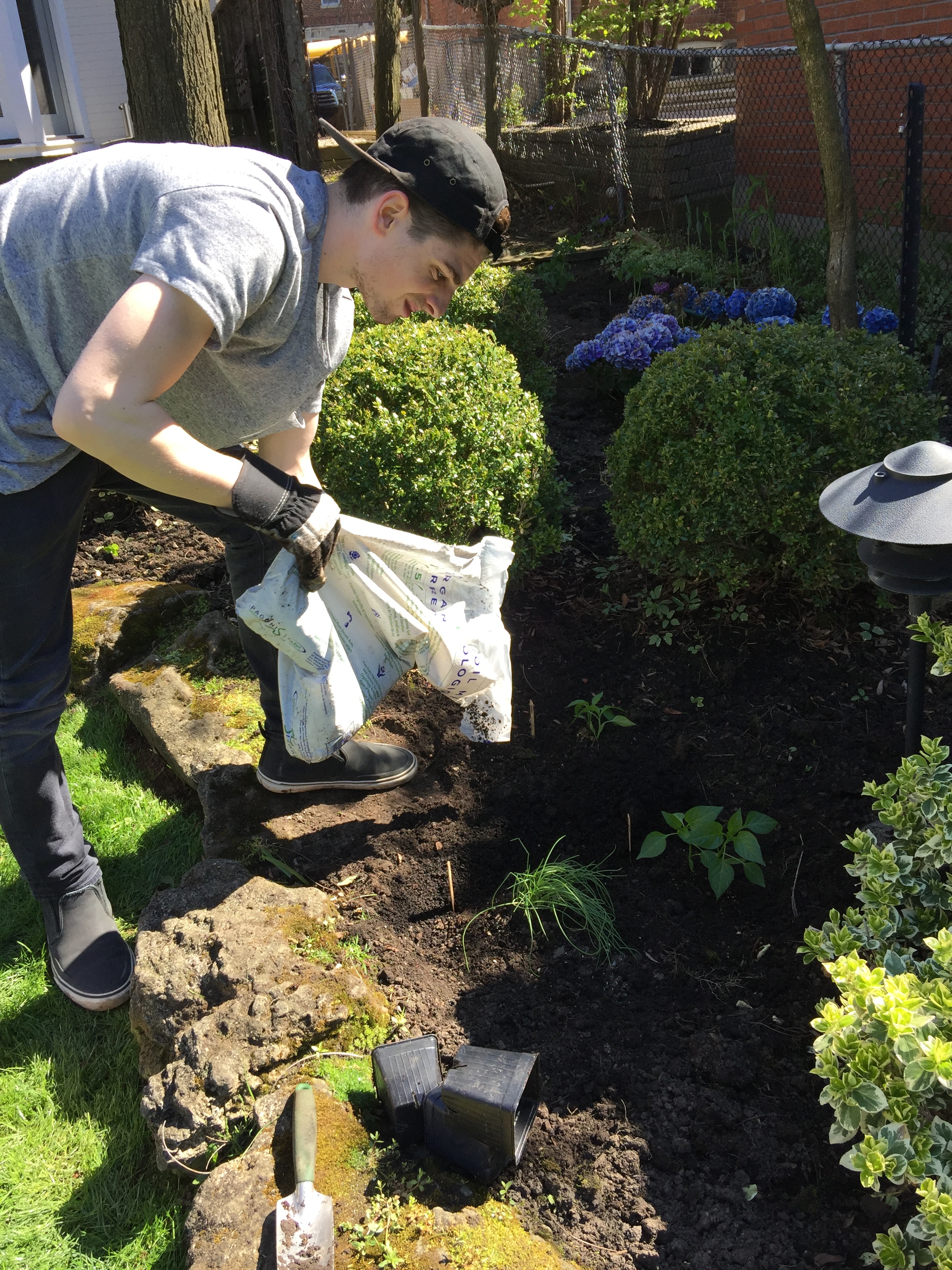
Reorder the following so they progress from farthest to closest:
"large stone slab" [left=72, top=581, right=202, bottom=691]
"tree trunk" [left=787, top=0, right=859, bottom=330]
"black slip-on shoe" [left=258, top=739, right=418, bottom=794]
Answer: "large stone slab" [left=72, top=581, right=202, bottom=691]
"tree trunk" [left=787, top=0, right=859, bottom=330]
"black slip-on shoe" [left=258, top=739, right=418, bottom=794]

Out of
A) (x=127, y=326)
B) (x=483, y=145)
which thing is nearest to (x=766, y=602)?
(x=483, y=145)

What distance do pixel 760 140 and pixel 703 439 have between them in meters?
6.33

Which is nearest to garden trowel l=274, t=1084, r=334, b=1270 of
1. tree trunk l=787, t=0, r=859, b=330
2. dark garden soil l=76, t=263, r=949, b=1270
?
dark garden soil l=76, t=263, r=949, b=1270

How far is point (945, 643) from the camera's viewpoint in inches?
84.7

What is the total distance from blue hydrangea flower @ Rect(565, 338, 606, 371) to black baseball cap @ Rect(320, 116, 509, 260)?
349 cm

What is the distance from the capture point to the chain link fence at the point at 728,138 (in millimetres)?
6705

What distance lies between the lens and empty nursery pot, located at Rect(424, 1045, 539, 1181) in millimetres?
1735

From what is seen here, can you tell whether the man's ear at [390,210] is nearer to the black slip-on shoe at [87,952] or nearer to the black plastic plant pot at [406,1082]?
the black plastic plant pot at [406,1082]

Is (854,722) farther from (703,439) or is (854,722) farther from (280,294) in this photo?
(280,294)

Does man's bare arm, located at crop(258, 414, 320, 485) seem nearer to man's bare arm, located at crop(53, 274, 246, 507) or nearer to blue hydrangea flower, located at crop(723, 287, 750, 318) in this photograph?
man's bare arm, located at crop(53, 274, 246, 507)

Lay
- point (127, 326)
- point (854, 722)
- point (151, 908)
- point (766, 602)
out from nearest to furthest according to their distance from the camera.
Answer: point (127, 326) → point (151, 908) → point (854, 722) → point (766, 602)

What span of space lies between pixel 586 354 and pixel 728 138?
4.81 metres

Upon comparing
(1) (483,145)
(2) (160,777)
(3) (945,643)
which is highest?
(1) (483,145)

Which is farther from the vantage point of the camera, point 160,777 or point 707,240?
point 707,240
